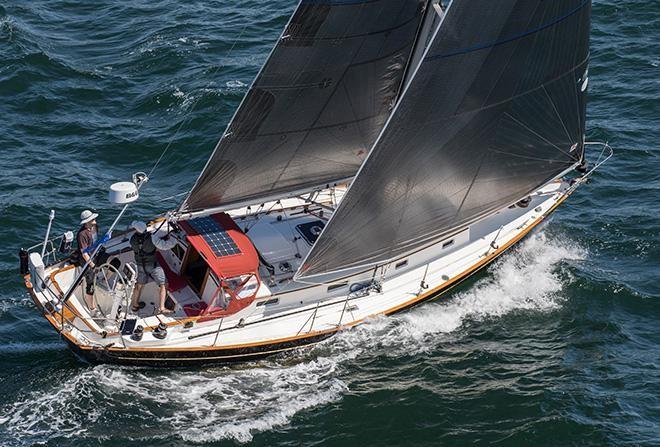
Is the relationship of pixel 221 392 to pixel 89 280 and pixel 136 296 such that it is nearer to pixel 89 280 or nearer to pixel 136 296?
pixel 136 296

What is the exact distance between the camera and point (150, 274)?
87.6 feet

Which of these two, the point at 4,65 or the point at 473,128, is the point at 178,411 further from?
the point at 4,65

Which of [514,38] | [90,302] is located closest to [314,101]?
[514,38]

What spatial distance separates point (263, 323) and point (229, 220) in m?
3.22

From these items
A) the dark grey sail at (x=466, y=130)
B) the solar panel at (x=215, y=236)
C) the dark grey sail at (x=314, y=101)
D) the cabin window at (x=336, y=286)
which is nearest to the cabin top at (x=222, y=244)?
the solar panel at (x=215, y=236)

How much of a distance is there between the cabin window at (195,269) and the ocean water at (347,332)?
106 inches

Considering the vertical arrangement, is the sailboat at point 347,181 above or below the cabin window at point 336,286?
above

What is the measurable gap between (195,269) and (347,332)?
468 centimetres

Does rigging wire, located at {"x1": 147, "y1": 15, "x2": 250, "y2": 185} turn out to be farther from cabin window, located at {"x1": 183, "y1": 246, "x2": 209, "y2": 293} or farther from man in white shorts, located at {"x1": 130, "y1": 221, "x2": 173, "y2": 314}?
man in white shorts, located at {"x1": 130, "y1": 221, "x2": 173, "y2": 314}

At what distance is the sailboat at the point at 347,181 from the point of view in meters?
25.8

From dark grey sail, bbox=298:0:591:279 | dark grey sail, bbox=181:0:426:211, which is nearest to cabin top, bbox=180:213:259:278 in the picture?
dark grey sail, bbox=181:0:426:211

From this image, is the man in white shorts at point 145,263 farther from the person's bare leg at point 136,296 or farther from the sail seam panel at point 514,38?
the sail seam panel at point 514,38

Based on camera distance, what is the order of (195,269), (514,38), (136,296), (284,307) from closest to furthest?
(514,38) < (136,296) < (284,307) < (195,269)

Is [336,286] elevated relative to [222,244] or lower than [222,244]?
lower
